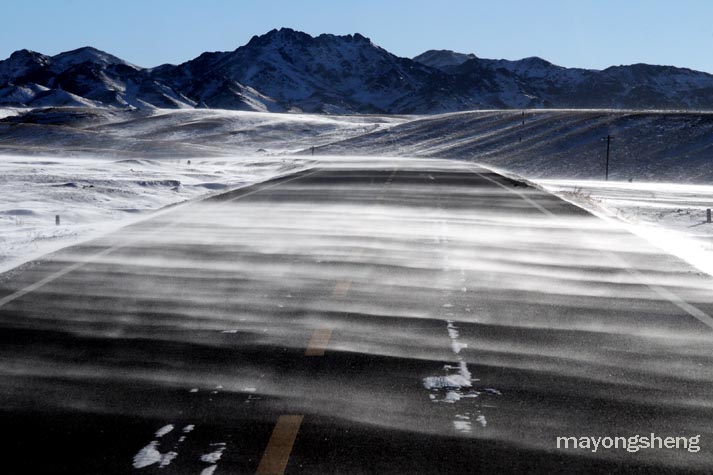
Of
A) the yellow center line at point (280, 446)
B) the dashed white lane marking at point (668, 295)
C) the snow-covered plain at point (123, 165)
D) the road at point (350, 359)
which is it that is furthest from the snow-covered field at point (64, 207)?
the dashed white lane marking at point (668, 295)

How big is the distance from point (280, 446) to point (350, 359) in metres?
1.95

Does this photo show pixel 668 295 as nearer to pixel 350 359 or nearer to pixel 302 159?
pixel 350 359

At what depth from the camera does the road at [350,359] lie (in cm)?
478

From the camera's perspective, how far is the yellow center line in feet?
14.8

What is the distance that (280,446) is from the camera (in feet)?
15.8

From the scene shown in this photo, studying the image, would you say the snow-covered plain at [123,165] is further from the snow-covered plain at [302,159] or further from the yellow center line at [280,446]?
the yellow center line at [280,446]

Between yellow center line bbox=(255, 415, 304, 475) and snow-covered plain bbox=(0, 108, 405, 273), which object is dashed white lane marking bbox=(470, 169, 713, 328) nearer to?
yellow center line bbox=(255, 415, 304, 475)

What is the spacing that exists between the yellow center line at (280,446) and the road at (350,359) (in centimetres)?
2

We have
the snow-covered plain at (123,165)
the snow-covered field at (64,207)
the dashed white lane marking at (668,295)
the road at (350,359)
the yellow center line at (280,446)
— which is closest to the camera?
the yellow center line at (280,446)

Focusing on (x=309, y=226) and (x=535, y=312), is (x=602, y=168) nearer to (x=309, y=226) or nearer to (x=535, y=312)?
(x=309, y=226)

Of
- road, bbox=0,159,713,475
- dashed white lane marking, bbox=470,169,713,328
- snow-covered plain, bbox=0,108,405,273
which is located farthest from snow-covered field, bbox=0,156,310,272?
dashed white lane marking, bbox=470,169,713,328

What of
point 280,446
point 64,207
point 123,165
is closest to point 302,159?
point 123,165

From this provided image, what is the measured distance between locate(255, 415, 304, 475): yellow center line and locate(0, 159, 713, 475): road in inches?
0.6

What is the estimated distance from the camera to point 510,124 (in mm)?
128375
